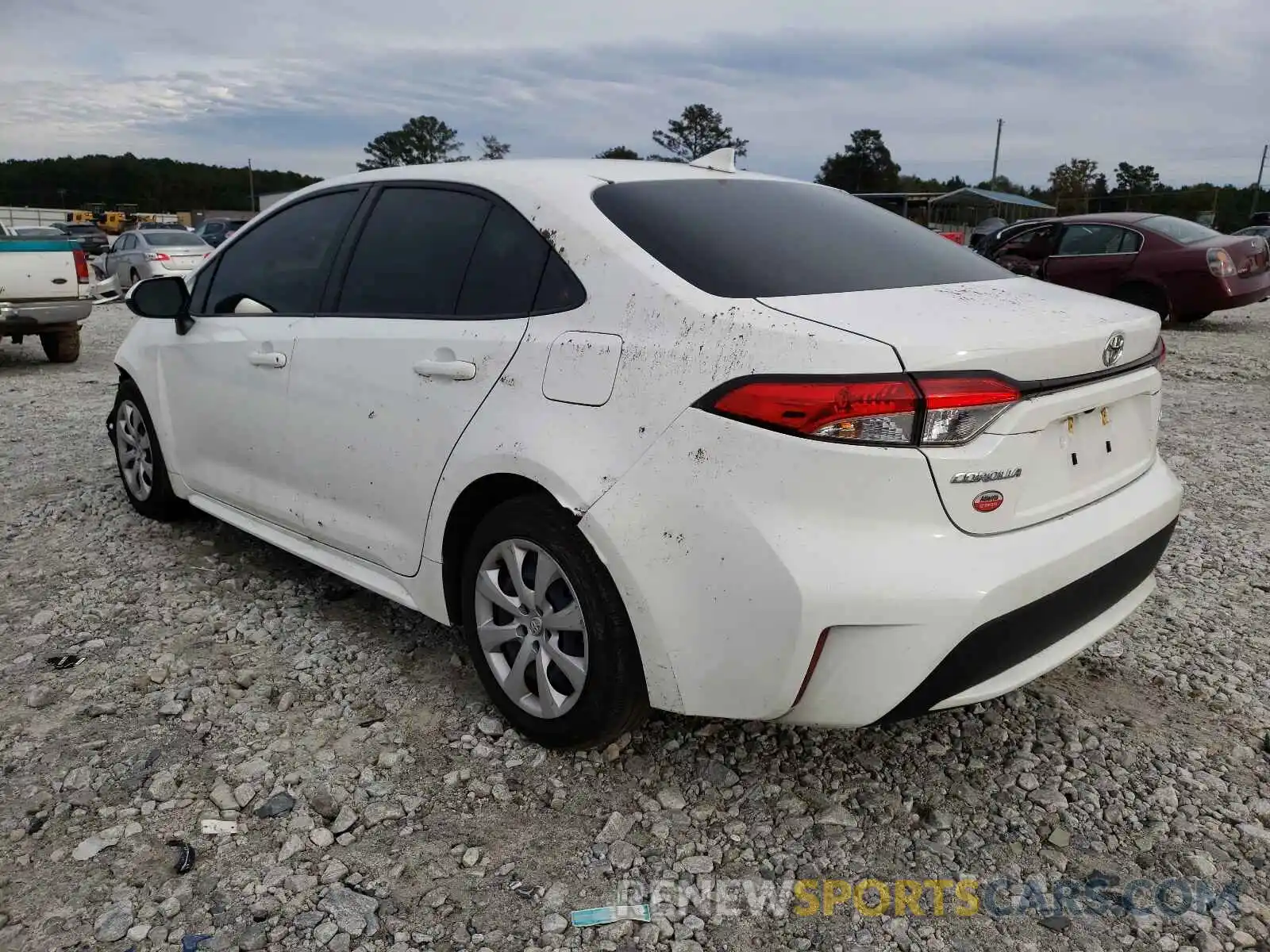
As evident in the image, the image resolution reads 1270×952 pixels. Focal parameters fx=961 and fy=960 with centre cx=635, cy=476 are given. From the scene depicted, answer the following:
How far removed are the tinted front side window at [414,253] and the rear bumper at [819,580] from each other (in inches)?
40.4

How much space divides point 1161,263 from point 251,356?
1095cm

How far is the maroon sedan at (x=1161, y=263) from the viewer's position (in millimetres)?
10977

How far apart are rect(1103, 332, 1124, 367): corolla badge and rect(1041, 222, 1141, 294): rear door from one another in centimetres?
974

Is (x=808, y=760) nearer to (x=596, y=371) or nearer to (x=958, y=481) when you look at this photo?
(x=958, y=481)

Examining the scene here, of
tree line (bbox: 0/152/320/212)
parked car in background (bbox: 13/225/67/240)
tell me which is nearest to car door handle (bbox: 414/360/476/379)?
parked car in background (bbox: 13/225/67/240)

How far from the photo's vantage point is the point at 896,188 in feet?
224

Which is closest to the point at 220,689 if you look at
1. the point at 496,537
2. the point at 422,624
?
the point at 422,624

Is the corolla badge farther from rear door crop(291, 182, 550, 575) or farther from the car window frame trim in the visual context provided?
the car window frame trim

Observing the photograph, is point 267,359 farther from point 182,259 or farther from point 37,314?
point 182,259

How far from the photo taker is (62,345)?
10.3 meters

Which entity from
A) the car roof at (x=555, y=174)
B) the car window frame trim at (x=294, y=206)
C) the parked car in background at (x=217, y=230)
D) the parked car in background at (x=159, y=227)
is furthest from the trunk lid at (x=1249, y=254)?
the parked car in background at (x=217, y=230)

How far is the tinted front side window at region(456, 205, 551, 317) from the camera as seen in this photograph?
261cm

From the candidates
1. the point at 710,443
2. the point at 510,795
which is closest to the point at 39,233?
the point at 510,795

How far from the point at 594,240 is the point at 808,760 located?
1.53m
